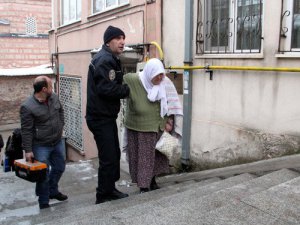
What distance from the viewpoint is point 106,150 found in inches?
152

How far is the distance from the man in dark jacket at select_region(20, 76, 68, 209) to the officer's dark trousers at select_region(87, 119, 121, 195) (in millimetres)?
635

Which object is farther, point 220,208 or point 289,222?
point 220,208

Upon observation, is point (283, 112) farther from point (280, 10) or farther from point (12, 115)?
point (12, 115)

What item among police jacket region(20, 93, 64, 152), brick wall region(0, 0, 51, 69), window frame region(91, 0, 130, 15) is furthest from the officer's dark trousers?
brick wall region(0, 0, 51, 69)

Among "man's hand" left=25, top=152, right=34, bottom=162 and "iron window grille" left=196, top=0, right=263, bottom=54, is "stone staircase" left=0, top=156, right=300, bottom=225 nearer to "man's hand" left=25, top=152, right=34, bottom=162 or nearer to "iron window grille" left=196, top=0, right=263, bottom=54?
"man's hand" left=25, top=152, right=34, bottom=162

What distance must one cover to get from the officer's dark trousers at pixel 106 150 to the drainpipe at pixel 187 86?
1.78m

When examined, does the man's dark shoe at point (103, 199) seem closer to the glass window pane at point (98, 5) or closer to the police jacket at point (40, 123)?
the police jacket at point (40, 123)

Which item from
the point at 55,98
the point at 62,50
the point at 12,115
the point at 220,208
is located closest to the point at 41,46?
the point at 12,115

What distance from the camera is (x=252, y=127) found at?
4527 millimetres

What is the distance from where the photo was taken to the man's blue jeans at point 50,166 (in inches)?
168

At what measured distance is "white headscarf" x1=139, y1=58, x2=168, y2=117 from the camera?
392 cm

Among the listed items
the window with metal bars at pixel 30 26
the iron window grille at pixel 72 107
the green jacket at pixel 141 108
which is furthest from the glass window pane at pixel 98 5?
the window with metal bars at pixel 30 26

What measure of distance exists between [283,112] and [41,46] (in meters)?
25.0

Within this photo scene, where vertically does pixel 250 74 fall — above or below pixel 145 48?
below
